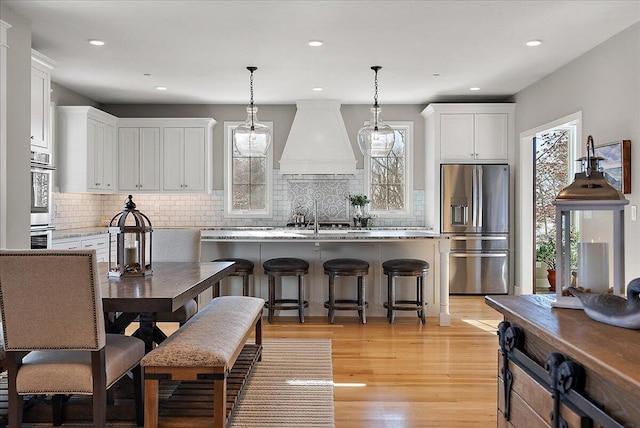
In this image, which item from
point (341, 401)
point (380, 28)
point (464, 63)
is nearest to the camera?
point (341, 401)

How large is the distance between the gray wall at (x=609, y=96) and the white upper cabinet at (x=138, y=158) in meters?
5.42

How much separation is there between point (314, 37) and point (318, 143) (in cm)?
271

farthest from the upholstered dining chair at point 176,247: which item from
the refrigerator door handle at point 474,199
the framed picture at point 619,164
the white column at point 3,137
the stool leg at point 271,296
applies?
the refrigerator door handle at point 474,199

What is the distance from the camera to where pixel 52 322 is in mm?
2326

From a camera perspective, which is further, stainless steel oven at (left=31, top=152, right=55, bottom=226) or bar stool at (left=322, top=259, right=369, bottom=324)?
bar stool at (left=322, top=259, right=369, bottom=324)

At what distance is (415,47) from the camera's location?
5176 millimetres

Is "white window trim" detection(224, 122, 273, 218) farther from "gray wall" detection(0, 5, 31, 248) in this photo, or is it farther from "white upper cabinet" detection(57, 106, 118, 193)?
"gray wall" detection(0, 5, 31, 248)

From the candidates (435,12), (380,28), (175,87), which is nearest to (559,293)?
(435,12)

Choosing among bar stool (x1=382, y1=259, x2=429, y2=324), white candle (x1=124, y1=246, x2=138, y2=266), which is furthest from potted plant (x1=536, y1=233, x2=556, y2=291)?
white candle (x1=124, y1=246, x2=138, y2=266)

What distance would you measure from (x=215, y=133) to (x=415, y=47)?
154 inches

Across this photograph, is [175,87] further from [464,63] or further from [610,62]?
[610,62]

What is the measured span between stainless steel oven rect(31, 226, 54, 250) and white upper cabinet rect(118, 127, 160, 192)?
10.0 feet

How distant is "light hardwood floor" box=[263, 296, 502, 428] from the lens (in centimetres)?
304

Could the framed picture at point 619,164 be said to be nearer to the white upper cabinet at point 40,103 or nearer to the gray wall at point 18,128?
the gray wall at point 18,128
